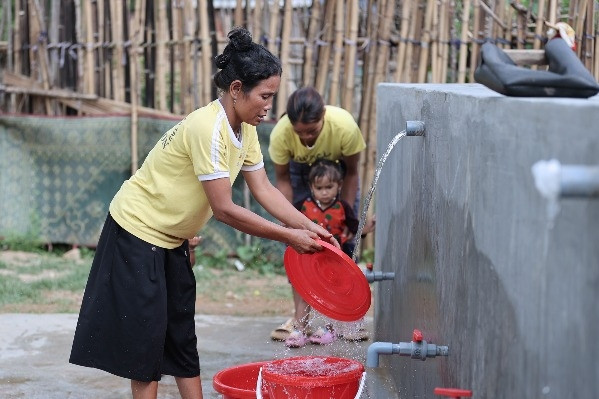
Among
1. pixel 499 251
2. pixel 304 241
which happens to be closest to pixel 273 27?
pixel 304 241

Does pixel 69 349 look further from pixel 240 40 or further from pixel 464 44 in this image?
pixel 464 44

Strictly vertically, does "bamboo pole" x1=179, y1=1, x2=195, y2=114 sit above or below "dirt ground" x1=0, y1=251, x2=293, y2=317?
above

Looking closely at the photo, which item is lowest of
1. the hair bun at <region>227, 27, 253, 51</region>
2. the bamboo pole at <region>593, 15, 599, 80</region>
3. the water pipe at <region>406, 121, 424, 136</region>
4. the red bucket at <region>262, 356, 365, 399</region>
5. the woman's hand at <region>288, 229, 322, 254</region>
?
the red bucket at <region>262, 356, 365, 399</region>

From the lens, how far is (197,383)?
4223 millimetres

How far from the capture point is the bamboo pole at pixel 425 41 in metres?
7.38

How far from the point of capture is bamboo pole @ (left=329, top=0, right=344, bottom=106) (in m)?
7.45

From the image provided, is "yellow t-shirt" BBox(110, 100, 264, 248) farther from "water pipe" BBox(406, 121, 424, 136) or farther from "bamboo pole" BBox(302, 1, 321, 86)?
"bamboo pole" BBox(302, 1, 321, 86)

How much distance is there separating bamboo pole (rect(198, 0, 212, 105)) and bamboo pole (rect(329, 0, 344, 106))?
94 centimetres

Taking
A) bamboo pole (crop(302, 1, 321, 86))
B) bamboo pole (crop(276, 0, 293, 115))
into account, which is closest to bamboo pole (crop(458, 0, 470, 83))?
bamboo pole (crop(302, 1, 321, 86))

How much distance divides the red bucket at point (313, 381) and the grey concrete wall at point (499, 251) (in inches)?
10.5

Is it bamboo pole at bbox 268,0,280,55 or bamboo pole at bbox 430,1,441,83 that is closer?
bamboo pole at bbox 430,1,441,83

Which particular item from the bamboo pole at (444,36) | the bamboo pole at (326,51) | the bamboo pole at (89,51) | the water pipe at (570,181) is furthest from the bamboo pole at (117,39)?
the water pipe at (570,181)

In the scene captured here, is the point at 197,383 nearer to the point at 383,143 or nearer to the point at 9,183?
the point at 383,143

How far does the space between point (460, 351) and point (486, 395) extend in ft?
1.17
